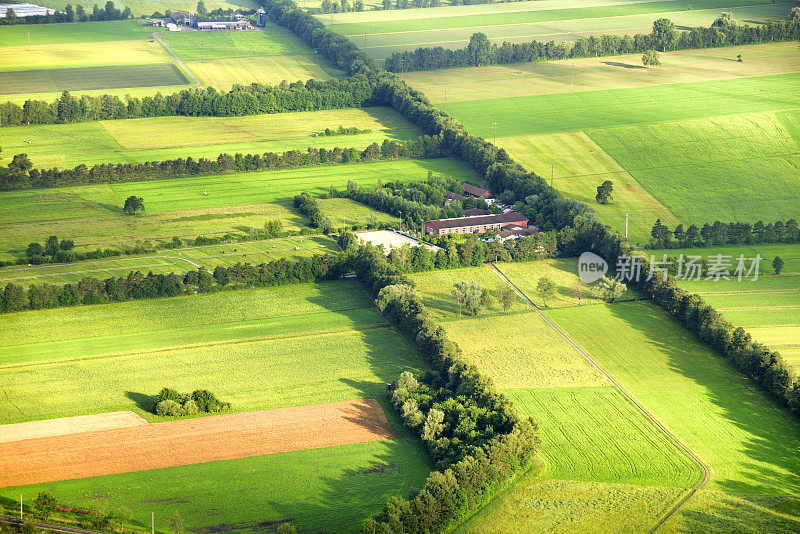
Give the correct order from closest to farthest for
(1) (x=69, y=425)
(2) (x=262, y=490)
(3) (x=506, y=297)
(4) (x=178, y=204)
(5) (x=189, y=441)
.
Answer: (2) (x=262, y=490)
(5) (x=189, y=441)
(1) (x=69, y=425)
(3) (x=506, y=297)
(4) (x=178, y=204)

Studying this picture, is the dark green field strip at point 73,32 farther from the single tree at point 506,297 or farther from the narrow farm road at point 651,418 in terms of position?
the single tree at point 506,297

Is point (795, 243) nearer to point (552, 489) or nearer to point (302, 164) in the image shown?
point (552, 489)

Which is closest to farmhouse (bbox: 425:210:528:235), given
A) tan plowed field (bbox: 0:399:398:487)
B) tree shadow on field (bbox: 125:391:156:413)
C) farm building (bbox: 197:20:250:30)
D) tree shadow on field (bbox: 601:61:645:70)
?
tan plowed field (bbox: 0:399:398:487)

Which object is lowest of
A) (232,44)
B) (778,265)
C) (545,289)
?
(545,289)

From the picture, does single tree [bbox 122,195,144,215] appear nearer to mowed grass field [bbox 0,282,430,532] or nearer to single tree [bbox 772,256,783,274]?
mowed grass field [bbox 0,282,430,532]

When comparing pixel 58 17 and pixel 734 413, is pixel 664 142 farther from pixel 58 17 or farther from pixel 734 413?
pixel 58 17

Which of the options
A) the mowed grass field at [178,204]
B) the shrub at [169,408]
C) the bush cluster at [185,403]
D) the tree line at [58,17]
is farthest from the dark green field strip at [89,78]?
the shrub at [169,408]

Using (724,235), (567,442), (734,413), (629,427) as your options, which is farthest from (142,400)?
(724,235)
